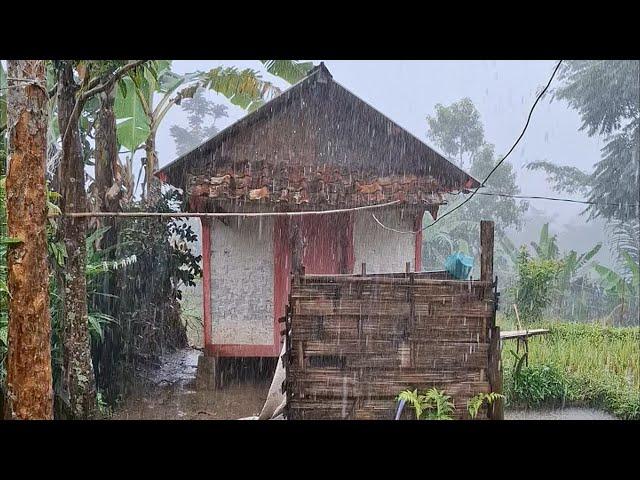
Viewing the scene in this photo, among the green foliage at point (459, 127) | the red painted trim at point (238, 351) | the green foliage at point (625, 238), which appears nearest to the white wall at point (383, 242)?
the red painted trim at point (238, 351)

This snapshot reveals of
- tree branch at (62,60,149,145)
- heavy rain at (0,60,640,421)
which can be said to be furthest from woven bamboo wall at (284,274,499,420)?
tree branch at (62,60,149,145)

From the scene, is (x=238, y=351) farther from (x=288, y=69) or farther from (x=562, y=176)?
(x=562, y=176)

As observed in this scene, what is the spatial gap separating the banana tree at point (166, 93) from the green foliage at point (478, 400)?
129 inches

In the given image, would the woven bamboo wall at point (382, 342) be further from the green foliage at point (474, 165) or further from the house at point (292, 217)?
the green foliage at point (474, 165)

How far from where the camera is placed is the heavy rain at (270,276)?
105 inches

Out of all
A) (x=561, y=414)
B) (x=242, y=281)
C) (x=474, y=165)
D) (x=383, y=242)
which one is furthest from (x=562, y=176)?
(x=242, y=281)

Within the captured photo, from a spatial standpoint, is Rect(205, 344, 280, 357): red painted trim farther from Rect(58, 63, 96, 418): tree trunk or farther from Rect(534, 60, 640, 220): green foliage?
Rect(534, 60, 640, 220): green foliage

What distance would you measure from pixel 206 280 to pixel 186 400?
0.83m
